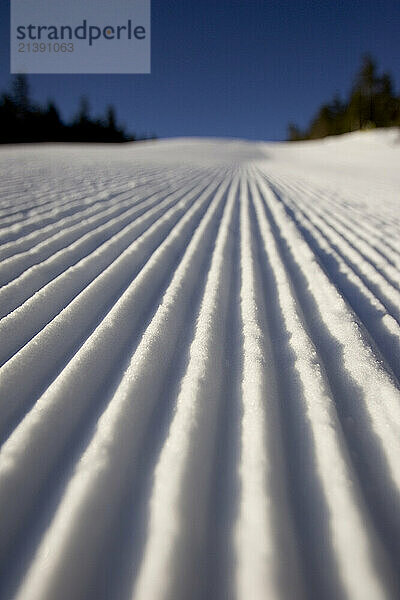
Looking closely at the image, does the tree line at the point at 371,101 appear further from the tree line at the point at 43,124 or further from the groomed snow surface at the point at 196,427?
the groomed snow surface at the point at 196,427

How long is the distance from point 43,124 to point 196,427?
33870 mm

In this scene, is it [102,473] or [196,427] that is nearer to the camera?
[102,473]

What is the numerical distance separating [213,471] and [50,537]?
35 centimetres

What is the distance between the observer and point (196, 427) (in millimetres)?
830

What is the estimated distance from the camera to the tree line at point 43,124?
85.8 feet

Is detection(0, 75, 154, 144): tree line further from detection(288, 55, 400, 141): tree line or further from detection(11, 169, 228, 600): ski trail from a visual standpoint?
detection(11, 169, 228, 600): ski trail

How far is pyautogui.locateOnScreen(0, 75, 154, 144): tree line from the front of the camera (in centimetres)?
2616

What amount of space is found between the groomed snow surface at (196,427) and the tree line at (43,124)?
29.6 m

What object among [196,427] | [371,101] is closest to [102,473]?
[196,427]

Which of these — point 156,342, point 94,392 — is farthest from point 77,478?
point 156,342

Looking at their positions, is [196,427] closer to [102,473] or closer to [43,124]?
[102,473]

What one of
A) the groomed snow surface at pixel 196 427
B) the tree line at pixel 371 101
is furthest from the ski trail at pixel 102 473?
the tree line at pixel 371 101

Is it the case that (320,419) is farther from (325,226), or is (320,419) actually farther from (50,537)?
(325,226)

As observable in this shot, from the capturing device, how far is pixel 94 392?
37.9 inches
